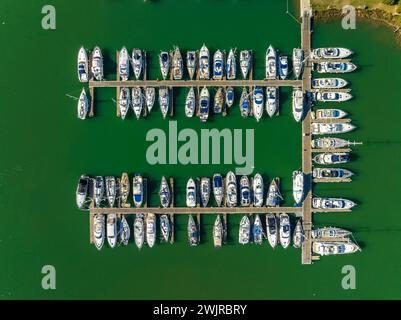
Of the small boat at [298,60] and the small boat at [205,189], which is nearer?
the small boat at [298,60]

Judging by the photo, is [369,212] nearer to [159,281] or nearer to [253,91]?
[253,91]

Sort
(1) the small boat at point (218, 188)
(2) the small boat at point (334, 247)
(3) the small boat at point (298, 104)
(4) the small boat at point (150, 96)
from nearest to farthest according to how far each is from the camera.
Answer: (3) the small boat at point (298, 104)
(4) the small boat at point (150, 96)
(1) the small boat at point (218, 188)
(2) the small boat at point (334, 247)

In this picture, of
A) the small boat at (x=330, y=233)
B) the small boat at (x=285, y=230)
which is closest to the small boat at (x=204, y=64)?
the small boat at (x=285, y=230)

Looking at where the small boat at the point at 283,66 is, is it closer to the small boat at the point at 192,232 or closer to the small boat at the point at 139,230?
the small boat at the point at 192,232

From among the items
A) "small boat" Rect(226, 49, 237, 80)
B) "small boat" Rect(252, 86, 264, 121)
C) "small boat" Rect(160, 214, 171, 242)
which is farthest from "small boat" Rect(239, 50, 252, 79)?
→ "small boat" Rect(160, 214, 171, 242)

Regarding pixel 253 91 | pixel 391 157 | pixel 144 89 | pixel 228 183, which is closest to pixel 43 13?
pixel 144 89

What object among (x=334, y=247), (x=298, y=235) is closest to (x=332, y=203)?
(x=334, y=247)
